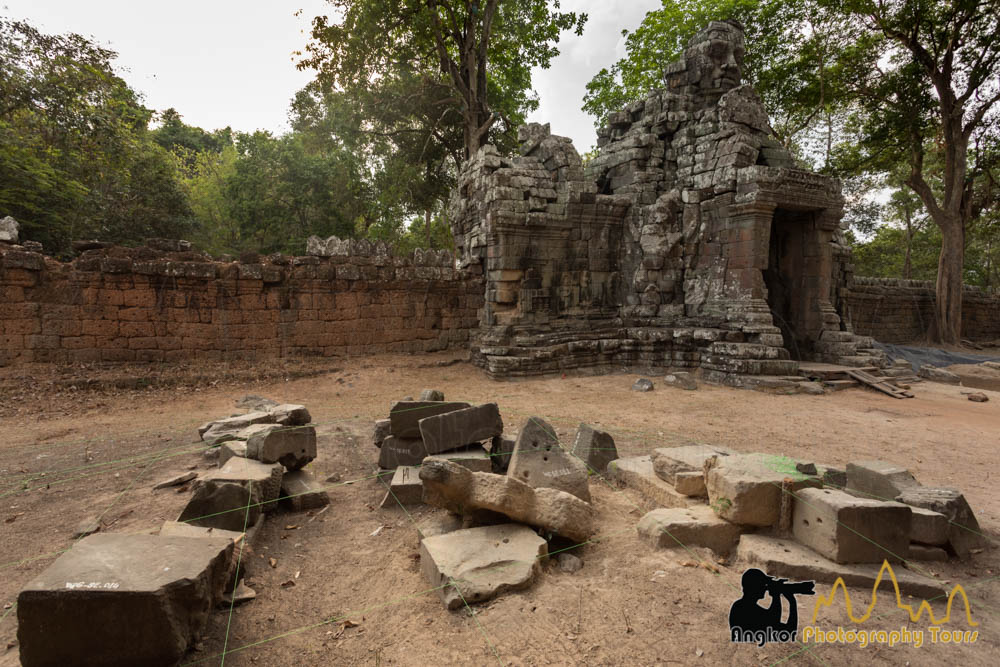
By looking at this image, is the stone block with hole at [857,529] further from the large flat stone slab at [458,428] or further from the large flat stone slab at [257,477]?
the large flat stone slab at [257,477]

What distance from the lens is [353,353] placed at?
9859mm

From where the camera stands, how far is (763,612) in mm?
2107

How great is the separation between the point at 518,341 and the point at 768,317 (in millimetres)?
5076

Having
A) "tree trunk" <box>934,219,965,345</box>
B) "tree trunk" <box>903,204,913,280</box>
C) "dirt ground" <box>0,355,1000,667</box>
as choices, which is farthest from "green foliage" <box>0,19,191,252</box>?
"tree trunk" <box>903,204,913,280</box>

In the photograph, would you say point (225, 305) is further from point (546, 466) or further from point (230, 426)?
point (546, 466)

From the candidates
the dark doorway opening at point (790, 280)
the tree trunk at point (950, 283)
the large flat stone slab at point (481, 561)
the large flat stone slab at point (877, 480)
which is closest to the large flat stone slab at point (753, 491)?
the large flat stone slab at point (877, 480)

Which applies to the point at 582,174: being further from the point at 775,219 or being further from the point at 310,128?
the point at 310,128

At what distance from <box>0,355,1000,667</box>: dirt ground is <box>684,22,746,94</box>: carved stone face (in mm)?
7601

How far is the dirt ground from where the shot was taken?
202cm

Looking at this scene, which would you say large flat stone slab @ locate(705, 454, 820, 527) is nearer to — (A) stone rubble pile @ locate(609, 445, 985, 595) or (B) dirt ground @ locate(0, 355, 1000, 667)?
(A) stone rubble pile @ locate(609, 445, 985, 595)

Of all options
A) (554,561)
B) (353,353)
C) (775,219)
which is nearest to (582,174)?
(775,219)

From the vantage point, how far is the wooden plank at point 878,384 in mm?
7960

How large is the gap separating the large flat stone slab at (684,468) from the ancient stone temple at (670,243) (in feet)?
18.3

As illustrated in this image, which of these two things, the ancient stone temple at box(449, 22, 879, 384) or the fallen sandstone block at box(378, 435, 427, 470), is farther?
the ancient stone temple at box(449, 22, 879, 384)
